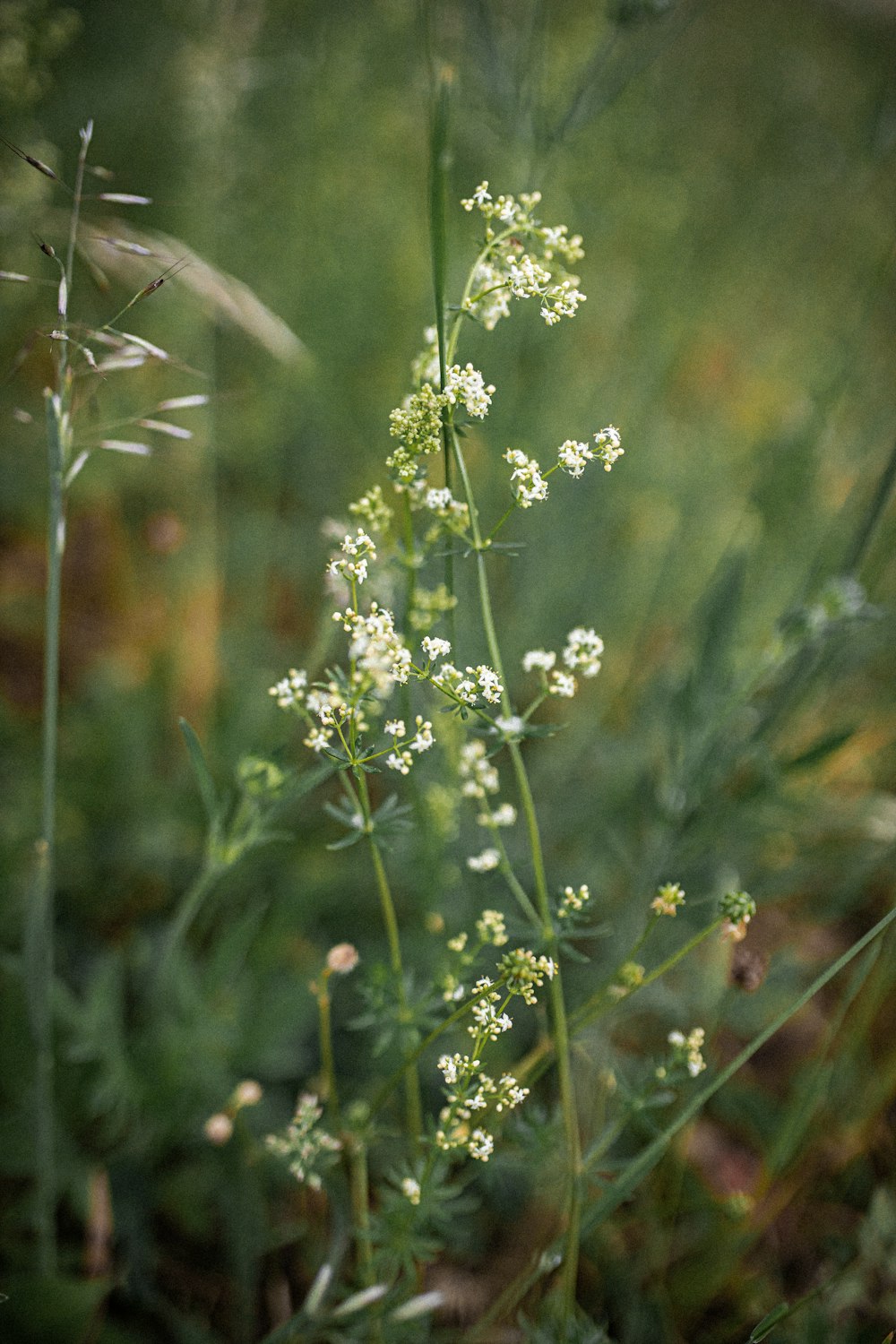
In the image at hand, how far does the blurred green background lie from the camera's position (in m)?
1.14

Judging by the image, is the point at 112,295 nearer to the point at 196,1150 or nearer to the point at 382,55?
the point at 382,55

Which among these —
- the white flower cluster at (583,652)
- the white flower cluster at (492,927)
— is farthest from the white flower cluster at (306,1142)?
the white flower cluster at (583,652)

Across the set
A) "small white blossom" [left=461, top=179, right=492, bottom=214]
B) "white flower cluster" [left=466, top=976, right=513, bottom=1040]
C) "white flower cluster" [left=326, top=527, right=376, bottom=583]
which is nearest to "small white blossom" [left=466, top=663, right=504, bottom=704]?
"white flower cluster" [left=326, top=527, right=376, bottom=583]

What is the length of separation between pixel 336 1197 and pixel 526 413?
1283mm

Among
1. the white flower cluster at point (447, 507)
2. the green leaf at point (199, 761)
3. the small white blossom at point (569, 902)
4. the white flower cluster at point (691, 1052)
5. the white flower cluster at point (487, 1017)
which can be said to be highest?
the white flower cluster at point (447, 507)

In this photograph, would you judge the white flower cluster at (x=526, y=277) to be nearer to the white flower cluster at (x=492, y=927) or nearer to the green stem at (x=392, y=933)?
the green stem at (x=392, y=933)

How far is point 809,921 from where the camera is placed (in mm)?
1557

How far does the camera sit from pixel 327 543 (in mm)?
1722

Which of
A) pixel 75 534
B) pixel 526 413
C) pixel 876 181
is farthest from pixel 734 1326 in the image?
pixel 876 181

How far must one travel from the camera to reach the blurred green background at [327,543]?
44.8 inches

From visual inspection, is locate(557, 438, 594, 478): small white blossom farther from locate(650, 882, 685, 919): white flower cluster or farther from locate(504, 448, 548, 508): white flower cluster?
locate(650, 882, 685, 919): white flower cluster

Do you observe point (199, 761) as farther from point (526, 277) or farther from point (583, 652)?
point (526, 277)

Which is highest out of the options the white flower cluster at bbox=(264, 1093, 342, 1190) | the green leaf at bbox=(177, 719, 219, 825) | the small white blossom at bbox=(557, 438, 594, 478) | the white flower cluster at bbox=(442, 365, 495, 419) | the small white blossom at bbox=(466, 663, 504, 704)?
the white flower cluster at bbox=(442, 365, 495, 419)

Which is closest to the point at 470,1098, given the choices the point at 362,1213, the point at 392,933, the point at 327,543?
the point at 392,933
